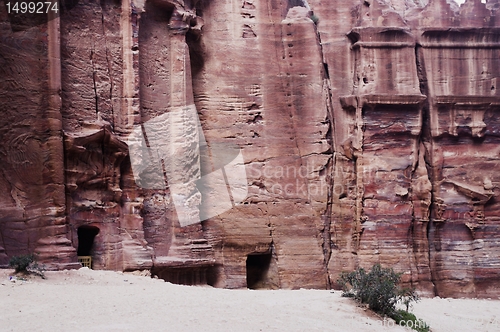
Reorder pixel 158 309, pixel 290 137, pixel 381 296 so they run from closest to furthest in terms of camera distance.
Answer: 1. pixel 158 309
2. pixel 381 296
3. pixel 290 137

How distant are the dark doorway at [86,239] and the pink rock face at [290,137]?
0.04 m

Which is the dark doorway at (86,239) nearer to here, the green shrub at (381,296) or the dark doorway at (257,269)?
the dark doorway at (257,269)

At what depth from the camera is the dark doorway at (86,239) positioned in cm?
1964

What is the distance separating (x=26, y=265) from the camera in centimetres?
1596

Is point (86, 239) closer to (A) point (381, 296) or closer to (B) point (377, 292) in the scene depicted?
(B) point (377, 292)

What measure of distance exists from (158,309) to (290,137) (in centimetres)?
1119

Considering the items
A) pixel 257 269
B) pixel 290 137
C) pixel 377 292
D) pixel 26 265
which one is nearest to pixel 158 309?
pixel 26 265

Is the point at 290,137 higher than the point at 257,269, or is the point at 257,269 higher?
the point at 290,137

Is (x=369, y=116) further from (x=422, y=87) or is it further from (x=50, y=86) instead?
(x=50, y=86)

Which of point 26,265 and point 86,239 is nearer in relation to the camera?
point 26,265

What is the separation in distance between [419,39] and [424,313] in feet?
33.1

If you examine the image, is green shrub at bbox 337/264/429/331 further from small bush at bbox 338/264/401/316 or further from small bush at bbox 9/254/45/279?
small bush at bbox 9/254/45/279

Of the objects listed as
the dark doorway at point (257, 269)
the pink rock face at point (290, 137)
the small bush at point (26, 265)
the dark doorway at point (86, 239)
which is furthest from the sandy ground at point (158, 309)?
the dark doorway at point (257, 269)

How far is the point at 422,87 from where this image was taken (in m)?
25.0
